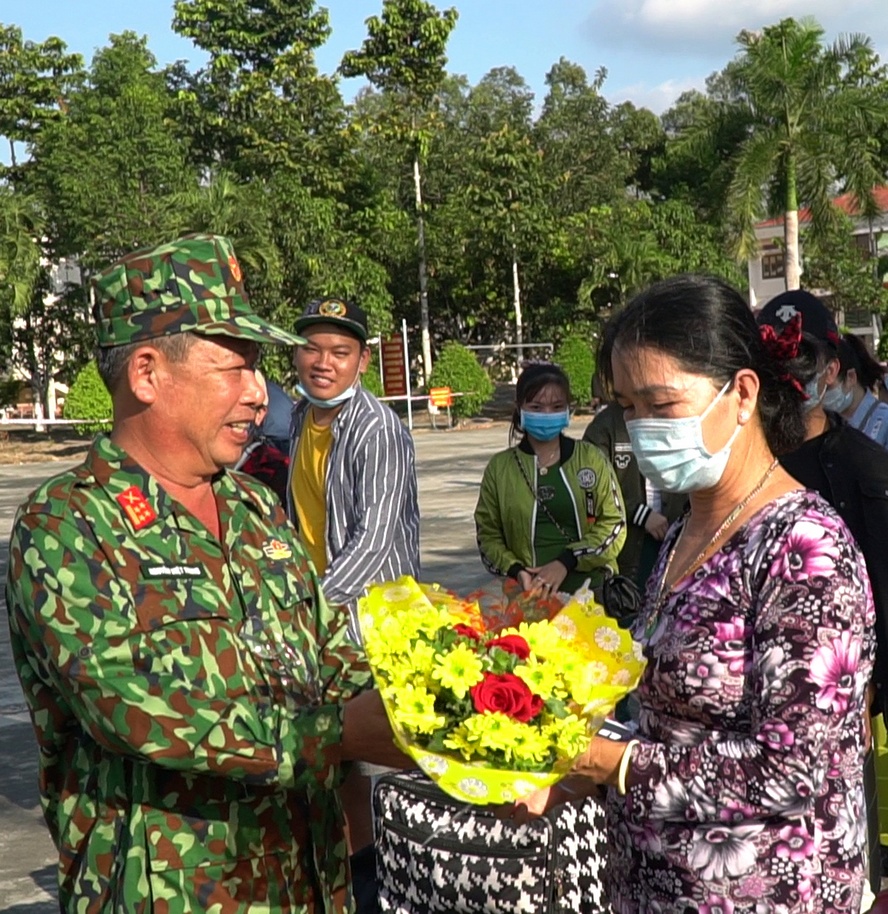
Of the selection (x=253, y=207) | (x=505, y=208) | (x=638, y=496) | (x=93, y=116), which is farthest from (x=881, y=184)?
(x=638, y=496)

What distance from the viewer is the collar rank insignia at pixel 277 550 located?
100 inches

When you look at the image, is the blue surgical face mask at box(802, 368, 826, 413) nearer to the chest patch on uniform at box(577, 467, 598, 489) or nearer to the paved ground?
the chest patch on uniform at box(577, 467, 598, 489)

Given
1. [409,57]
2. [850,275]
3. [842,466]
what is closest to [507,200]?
[409,57]

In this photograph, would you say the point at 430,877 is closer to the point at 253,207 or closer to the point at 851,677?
the point at 851,677

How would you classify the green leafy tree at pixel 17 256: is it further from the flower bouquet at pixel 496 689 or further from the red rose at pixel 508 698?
the red rose at pixel 508 698

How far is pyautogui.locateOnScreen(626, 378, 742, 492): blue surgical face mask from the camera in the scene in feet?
7.88

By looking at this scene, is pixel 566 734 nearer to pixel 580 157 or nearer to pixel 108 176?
pixel 108 176

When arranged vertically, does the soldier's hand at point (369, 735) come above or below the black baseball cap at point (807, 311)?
below

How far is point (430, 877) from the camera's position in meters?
3.81

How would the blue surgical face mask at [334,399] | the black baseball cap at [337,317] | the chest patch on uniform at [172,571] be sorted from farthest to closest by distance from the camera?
the black baseball cap at [337,317] < the blue surgical face mask at [334,399] < the chest patch on uniform at [172,571]

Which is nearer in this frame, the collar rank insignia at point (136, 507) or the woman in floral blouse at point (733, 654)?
the woman in floral blouse at point (733, 654)

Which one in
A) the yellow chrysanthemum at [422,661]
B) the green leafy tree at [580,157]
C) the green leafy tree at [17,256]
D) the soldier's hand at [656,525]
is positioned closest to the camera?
the yellow chrysanthemum at [422,661]

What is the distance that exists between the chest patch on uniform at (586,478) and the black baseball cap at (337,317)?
1539 mm

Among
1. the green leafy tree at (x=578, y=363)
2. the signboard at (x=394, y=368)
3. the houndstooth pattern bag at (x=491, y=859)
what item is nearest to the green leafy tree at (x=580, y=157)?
the green leafy tree at (x=578, y=363)
